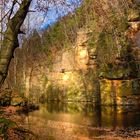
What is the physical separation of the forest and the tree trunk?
1317 centimetres

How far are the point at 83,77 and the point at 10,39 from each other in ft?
214

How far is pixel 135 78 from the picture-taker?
193 ft

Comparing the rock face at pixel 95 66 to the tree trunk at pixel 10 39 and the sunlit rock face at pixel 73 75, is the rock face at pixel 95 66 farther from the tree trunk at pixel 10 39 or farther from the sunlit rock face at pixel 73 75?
the tree trunk at pixel 10 39

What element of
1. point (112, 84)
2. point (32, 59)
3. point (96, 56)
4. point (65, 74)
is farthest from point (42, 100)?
point (112, 84)

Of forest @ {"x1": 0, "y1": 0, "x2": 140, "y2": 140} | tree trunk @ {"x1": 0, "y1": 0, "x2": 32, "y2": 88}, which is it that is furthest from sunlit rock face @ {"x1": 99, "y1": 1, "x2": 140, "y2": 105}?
tree trunk @ {"x1": 0, "y1": 0, "x2": 32, "y2": 88}

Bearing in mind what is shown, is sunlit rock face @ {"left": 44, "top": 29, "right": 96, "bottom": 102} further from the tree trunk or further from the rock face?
the tree trunk

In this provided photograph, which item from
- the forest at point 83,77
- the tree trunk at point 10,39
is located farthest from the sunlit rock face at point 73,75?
the tree trunk at point 10,39

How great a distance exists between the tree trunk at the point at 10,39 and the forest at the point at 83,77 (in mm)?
13166

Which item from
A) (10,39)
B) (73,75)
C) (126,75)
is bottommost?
(10,39)

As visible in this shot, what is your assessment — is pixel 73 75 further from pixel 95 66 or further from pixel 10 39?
pixel 10 39

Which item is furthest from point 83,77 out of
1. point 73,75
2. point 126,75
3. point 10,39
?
point 10,39

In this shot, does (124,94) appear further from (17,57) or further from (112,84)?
(17,57)

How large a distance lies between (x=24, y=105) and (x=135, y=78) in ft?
62.7

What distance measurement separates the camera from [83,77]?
73.6 metres
